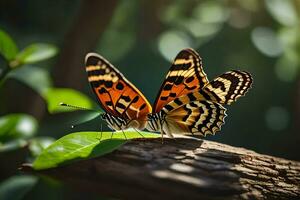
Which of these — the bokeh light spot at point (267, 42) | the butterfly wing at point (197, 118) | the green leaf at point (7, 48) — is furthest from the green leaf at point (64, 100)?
the bokeh light spot at point (267, 42)

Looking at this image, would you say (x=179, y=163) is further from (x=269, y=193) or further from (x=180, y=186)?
(x=269, y=193)

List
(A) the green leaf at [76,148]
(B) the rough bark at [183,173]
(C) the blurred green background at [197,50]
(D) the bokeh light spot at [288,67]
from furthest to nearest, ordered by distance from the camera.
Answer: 1. (D) the bokeh light spot at [288,67]
2. (C) the blurred green background at [197,50]
3. (A) the green leaf at [76,148]
4. (B) the rough bark at [183,173]

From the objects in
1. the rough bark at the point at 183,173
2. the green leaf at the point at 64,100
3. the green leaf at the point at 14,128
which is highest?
the green leaf at the point at 64,100

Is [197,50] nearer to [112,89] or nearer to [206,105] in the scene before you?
[206,105]

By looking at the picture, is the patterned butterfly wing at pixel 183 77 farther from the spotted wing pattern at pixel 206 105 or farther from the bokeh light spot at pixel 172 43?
the bokeh light spot at pixel 172 43

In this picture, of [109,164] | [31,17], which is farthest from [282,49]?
[109,164]

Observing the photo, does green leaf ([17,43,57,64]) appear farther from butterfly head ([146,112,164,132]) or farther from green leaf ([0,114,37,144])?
butterfly head ([146,112,164,132])
